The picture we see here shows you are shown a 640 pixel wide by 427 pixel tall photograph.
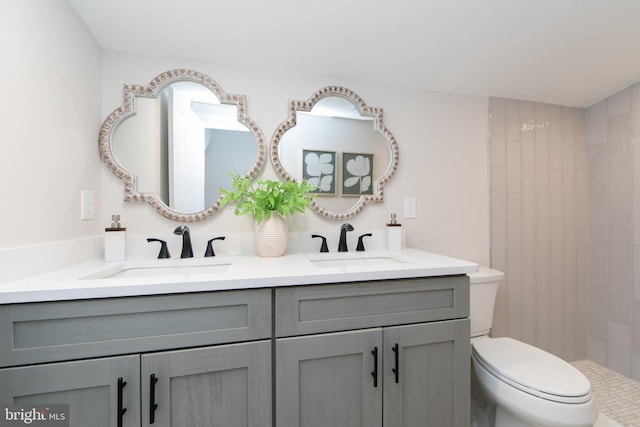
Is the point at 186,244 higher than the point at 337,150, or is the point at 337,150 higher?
the point at 337,150

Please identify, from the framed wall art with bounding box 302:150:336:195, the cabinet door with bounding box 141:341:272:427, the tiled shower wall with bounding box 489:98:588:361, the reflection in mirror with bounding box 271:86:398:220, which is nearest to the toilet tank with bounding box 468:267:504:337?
the tiled shower wall with bounding box 489:98:588:361

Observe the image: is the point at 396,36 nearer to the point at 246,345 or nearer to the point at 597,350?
the point at 246,345

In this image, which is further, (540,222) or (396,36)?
(540,222)

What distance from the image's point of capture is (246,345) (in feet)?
2.93

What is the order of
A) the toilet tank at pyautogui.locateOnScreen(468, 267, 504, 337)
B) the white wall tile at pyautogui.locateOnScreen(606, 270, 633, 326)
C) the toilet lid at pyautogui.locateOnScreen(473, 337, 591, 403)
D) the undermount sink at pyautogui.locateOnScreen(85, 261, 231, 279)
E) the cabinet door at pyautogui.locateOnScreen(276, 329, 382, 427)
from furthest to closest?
the white wall tile at pyautogui.locateOnScreen(606, 270, 633, 326), the toilet tank at pyautogui.locateOnScreen(468, 267, 504, 337), the undermount sink at pyautogui.locateOnScreen(85, 261, 231, 279), the toilet lid at pyautogui.locateOnScreen(473, 337, 591, 403), the cabinet door at pyautogui.locateOnScreen(276, 329, 382, 427)

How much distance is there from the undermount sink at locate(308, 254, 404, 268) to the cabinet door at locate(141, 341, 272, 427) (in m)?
0.52

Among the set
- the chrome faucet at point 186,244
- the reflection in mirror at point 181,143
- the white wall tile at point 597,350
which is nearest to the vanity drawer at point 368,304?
the chrome faucet at point 186,244

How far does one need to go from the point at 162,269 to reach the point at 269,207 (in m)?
0.54

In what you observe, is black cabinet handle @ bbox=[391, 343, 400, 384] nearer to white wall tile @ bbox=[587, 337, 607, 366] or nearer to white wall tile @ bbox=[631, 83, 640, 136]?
white wall tile @ bbox=[587, 337, 607, 366]

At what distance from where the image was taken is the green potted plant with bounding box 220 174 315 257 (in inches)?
51.6

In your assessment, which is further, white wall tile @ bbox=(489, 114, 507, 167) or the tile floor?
white wall tile @ bbox=(489, 114, 507, 167)

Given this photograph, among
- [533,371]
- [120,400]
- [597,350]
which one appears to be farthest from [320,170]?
[597,350]

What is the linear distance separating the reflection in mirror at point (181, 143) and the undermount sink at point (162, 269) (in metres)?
0.26

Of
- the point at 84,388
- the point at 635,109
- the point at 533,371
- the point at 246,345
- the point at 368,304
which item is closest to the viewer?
the point at 84,388
